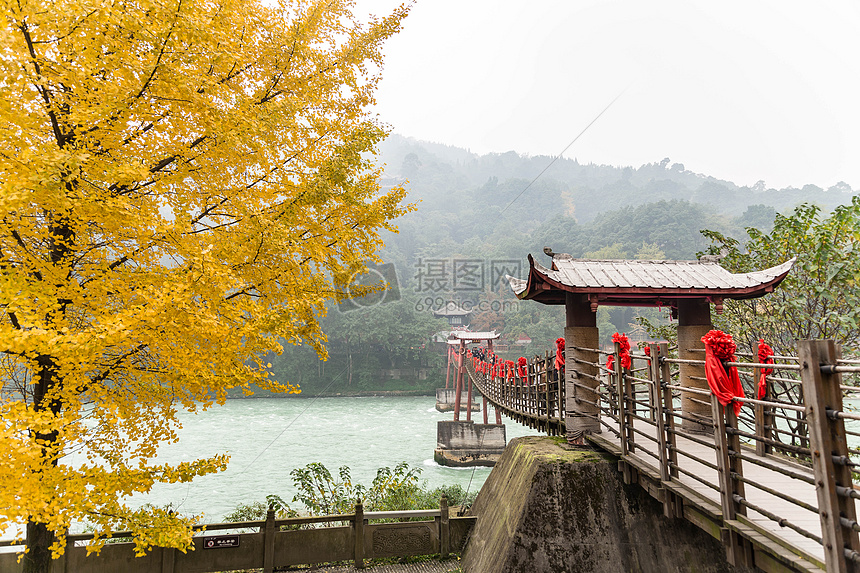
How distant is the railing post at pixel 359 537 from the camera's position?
6.35 m

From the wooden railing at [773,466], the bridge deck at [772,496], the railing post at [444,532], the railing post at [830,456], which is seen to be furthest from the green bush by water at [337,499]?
the railing post at [830,456]

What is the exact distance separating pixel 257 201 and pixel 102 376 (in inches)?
76.9

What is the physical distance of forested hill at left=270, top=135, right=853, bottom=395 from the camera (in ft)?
162

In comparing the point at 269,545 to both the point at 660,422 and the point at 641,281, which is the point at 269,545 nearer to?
the point at 660,422

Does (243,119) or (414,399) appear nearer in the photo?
(243,119)

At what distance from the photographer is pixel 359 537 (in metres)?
6.38

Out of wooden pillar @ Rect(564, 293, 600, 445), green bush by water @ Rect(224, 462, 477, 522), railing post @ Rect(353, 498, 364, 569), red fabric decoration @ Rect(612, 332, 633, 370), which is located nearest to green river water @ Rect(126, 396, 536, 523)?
green bush by water @ Rect(224, 462, 477, 522)

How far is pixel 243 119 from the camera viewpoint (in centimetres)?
394

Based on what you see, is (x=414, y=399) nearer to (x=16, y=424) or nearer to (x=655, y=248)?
(x=655, y=248)

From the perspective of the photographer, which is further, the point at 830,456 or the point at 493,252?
the point at 493,252

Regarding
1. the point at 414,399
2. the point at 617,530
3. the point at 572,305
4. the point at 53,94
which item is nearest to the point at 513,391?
the point at 572,305

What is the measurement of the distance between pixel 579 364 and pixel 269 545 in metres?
4.60

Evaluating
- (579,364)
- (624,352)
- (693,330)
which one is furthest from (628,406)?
(693,330)

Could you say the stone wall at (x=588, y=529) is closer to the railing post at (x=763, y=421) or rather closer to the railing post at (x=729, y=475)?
the railing post at (x=763, y=421)
